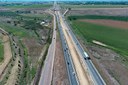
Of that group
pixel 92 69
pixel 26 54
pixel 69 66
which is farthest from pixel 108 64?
pixel 26 54

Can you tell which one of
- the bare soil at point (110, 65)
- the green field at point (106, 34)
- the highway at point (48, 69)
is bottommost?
the green field at point (106, 34)

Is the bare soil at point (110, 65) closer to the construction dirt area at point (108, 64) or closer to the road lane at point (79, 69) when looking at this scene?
the construction dirt area at point (108, 64)

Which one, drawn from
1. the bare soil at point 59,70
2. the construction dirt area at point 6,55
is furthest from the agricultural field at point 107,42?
the construction dirt area at point 6,55

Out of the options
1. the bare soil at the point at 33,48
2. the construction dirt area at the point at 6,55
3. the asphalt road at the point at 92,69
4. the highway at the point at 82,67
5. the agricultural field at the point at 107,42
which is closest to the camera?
the highway at the point at 82,67

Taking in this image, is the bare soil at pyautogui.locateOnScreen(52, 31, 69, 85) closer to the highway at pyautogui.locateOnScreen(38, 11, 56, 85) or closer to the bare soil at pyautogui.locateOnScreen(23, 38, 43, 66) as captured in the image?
the highway at pyautogui.locateOnScreen(38, 11, 56, 85)

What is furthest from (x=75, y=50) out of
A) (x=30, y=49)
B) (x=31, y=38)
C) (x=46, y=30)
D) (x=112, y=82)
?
(x=46, y=30)

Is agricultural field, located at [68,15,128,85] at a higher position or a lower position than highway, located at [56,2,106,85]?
lower

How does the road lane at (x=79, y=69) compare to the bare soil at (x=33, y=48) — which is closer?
the road lane at (x=79, y=69)

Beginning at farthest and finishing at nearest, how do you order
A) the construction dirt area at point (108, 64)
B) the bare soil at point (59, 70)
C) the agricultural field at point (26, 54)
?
the agricultural field at point (26, 54) < the construction dirt area at point (108, 64) < the bare soil at point (59, 70)

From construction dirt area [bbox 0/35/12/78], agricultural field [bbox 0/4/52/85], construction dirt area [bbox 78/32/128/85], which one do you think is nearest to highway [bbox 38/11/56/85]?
agricultural field [bbox 0/4/52/85]
